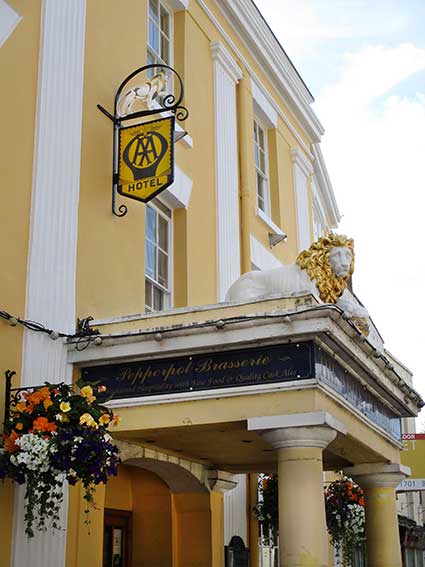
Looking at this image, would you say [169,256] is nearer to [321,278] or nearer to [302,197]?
[321,278]

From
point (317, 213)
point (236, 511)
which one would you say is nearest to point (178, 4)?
point (236, 511)

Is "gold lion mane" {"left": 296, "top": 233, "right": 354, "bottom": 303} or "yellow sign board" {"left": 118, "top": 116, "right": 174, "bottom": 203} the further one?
"yellow sign board" {"left": 118, "top": 116, "right": 174, "bottom": 203}

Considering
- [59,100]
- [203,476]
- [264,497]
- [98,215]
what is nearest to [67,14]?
[59,100]

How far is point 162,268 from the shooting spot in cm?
1212

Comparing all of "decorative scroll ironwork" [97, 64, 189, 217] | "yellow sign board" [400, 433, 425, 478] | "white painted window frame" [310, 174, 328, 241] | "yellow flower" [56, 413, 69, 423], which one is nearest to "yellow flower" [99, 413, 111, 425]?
"yellow flower" [56, 413, 69, 423]

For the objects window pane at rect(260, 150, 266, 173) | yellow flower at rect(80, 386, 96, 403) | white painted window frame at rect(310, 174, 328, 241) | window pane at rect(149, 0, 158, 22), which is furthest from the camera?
white painted window frame at rect(310, 174, 328, 241)

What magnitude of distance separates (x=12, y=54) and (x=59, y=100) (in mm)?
781

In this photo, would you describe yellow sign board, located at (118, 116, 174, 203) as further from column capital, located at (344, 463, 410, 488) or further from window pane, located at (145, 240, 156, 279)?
column capital, located at (344, 463, 410, 488)

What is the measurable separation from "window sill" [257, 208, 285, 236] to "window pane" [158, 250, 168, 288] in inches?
145

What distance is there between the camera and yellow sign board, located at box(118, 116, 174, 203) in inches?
393

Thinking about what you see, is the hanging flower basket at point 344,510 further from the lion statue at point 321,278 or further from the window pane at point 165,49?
the window pane at point 165,49

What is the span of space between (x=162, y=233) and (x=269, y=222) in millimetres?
3978

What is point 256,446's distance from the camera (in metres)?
10.1

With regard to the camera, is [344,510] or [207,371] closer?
[207,371]
